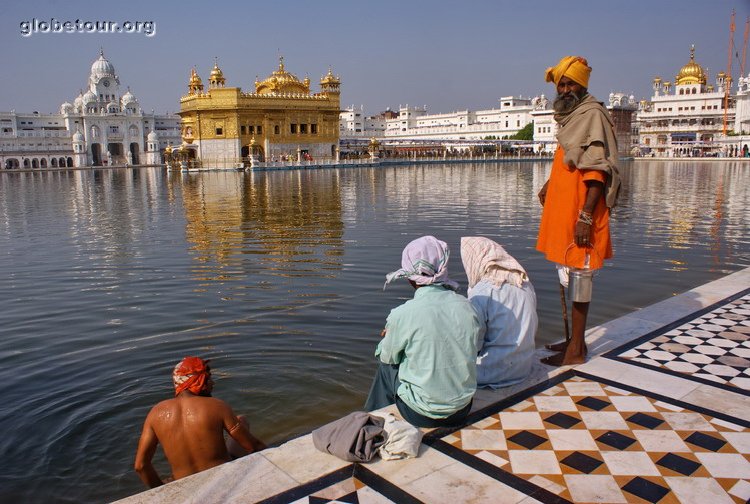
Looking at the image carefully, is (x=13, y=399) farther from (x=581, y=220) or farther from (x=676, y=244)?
(x=676, y=244)

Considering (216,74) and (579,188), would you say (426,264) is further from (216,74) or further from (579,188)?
(216,74)

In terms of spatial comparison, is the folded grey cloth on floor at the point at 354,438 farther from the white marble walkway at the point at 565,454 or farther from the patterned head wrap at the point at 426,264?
the patterned head wrap at the point at 426,264

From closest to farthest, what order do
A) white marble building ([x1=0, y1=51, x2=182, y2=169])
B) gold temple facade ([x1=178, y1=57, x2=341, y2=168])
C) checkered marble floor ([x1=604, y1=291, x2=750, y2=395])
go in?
checkered marble floor ([x1=604, y1=291, x2=750, y2=395]) → gold temple facade ([x1=178, y1=57, x2=341, y2=168]) → white marble building ([x1=0, y1=51, x2=182, y2=169])

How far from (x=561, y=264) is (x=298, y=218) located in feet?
34.3

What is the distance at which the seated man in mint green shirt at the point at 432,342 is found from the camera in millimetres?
2768

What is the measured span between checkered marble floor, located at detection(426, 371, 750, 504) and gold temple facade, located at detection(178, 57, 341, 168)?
46252 millimetres

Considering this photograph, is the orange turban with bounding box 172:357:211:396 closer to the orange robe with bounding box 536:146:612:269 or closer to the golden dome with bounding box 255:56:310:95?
the orange robe with bounding box 536:146:612:269

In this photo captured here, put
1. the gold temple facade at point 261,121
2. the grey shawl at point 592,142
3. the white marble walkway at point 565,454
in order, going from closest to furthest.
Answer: the white marble walkway at point 565,454, the grey shawl at point 592,142, the gold temple facade at point 261,121

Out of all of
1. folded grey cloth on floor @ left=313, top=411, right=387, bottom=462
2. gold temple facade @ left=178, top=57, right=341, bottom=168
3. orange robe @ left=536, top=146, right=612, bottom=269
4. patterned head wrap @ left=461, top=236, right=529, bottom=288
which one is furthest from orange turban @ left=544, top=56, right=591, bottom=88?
gold temple facade @ left=178, top=57, right=341, bottom=168

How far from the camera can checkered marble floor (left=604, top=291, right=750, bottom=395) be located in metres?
3.66

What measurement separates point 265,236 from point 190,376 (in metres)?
8.54

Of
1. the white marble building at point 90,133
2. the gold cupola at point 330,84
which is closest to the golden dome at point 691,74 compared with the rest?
the gold cupola at point 330,84

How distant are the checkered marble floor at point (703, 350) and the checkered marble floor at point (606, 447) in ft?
1.81

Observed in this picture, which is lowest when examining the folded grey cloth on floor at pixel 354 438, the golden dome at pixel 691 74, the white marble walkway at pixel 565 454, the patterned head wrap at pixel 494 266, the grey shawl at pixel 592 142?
the white marble walkway at pixel 565 454
